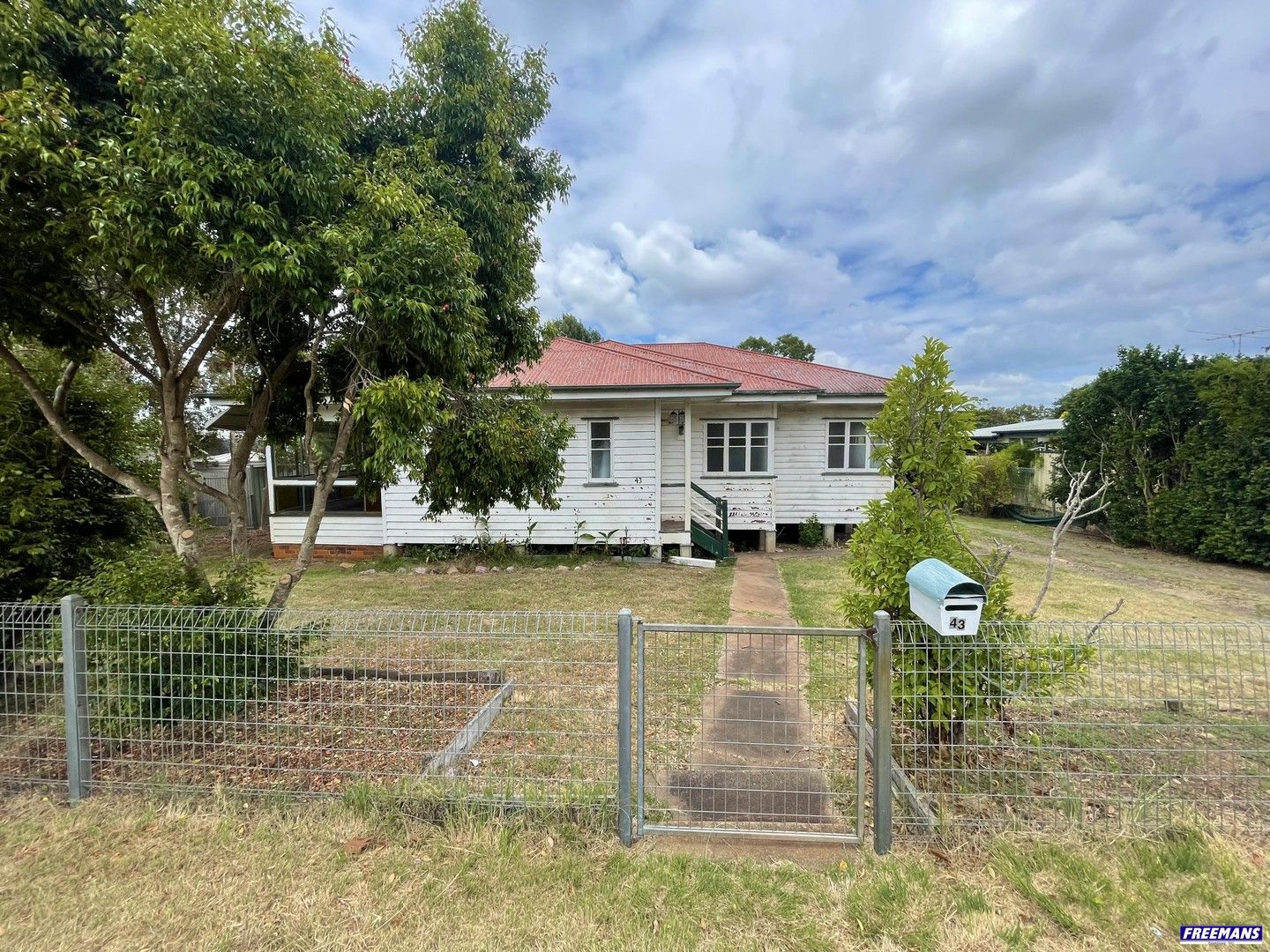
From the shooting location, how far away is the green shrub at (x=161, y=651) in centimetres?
300

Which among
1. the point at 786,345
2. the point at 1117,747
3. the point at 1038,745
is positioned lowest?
the point at 1117,747

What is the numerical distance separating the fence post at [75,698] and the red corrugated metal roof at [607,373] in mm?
6560

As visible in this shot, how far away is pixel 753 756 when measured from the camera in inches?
141

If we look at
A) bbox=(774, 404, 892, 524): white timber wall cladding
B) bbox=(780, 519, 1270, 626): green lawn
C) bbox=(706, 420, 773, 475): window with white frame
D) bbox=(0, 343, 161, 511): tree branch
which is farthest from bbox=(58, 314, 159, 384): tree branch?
bbox=(774, 404, 892, 524): white timber wall cladding

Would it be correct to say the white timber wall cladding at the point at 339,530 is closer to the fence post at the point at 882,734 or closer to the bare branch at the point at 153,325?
the bare branch at the point at 153,325

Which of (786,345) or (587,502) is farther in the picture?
(786,345)

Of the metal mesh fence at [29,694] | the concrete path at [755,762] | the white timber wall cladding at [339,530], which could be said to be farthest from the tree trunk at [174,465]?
the white timber wall cladding at [339,530]

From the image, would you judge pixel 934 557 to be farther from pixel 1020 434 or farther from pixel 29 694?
pixel 1020 434

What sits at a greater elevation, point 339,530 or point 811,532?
point 339,530

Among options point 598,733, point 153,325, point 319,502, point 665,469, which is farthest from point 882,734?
point 665,469

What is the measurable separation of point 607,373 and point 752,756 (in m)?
8.26

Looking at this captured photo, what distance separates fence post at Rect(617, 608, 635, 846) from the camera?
259 cm

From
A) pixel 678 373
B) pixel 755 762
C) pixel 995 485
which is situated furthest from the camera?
pixel 995 485

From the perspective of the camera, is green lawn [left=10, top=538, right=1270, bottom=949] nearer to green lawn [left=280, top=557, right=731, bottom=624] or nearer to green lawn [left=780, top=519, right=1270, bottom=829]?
green lawn [left=780, top=519, right=1270, bottom=829]
